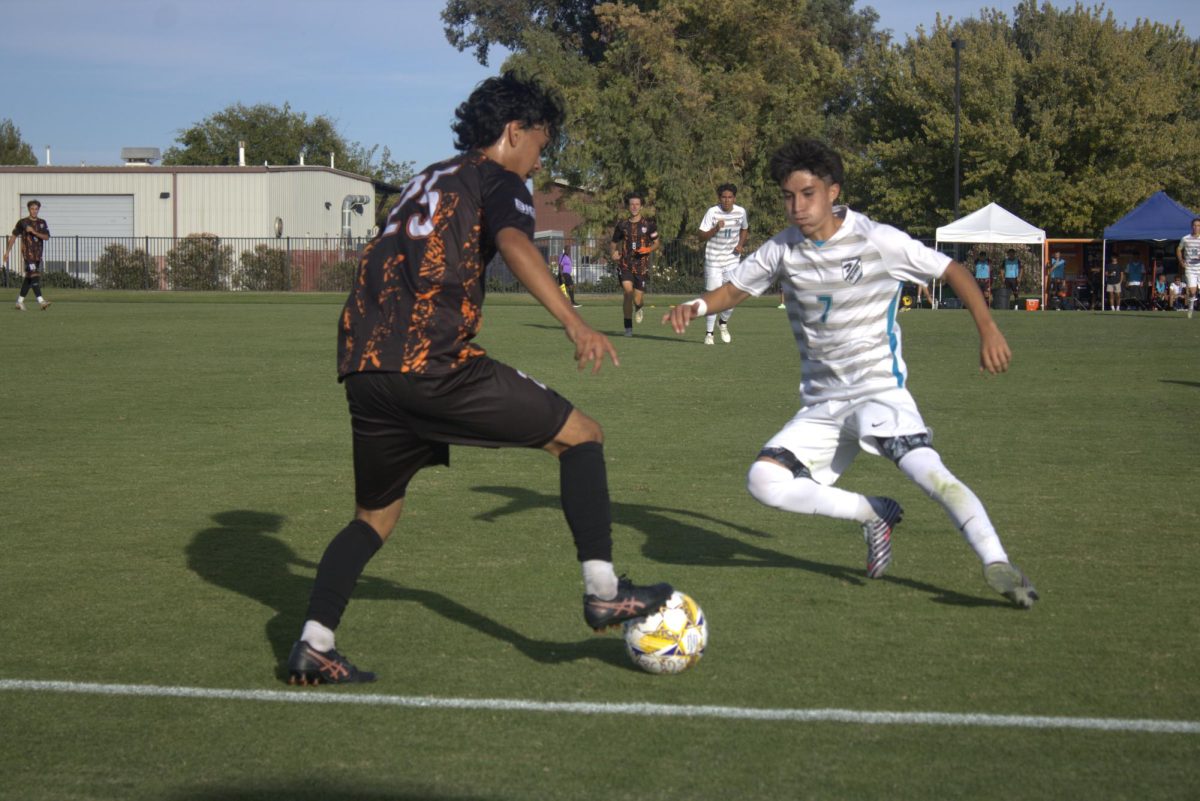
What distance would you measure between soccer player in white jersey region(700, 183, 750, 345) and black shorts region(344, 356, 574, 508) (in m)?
14.5

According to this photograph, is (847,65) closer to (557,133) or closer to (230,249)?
(230,249)

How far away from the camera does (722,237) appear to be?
19.5 meters

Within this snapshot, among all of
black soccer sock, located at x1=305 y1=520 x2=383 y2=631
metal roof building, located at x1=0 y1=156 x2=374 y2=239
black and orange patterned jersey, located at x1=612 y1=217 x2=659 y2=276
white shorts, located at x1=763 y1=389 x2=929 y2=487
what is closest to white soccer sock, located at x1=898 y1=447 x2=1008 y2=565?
white shorts, located at x1=763 y1=389 x2=929 y2=487

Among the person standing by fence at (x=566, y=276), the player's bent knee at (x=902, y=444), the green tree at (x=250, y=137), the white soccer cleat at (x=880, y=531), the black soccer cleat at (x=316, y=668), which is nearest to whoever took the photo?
the black soccer cleat at (x=316, y=668)

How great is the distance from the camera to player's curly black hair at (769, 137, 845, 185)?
5586mm

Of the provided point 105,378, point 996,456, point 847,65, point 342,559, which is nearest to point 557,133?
point 342,559

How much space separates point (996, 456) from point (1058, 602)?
13.1 ft

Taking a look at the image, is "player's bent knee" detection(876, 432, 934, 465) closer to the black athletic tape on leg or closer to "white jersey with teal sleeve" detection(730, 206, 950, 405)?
"white jersey with teal sleeve" detection(730, 206, 950, 405)

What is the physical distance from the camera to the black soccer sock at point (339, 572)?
14.6 ft

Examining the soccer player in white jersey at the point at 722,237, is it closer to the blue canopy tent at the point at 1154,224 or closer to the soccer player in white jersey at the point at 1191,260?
the soccer player in white jersey at the point at 1191,260

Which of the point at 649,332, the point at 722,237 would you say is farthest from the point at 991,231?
Result: the point at 722,237

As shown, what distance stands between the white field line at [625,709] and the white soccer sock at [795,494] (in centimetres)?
156

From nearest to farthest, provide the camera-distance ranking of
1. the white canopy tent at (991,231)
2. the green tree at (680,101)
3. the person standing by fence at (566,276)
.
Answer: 1. the white canopy tent at (991,231)
2. the person standing by fence at (566,276)
3. the green tree at (680,101)

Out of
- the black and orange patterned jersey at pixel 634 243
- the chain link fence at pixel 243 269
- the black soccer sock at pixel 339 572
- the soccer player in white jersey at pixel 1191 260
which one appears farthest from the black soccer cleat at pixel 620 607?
the chain link fence at pixel 243 269
